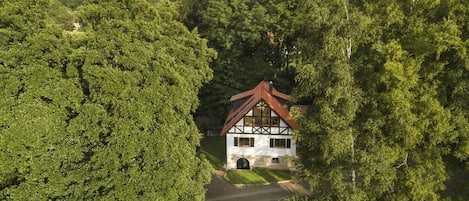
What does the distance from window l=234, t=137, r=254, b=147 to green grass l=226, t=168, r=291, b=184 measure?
6.31 ft

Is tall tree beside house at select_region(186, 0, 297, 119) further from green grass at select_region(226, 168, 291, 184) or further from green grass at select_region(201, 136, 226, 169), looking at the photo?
green grass at select_region(226, 168, 291, 184)

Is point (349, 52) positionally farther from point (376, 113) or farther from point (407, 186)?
point (407, 186)

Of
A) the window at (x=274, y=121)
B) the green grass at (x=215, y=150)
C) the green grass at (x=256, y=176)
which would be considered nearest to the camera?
the green grass at (x=256, y=176)

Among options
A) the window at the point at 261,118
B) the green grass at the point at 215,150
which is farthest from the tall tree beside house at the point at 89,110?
the green grass at the point at 215,150

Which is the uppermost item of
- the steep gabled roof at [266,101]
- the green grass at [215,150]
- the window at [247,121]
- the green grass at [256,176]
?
the steep gabled roof at [266,101]

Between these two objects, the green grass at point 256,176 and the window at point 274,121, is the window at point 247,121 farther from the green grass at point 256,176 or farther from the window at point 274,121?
the green grass at point 256,176

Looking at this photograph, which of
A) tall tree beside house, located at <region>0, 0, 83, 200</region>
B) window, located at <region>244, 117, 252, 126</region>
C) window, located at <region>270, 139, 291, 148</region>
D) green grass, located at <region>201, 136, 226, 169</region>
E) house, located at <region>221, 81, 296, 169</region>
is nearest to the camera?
tall tree beside house, located at <region>0, 0, 83, 200</region>

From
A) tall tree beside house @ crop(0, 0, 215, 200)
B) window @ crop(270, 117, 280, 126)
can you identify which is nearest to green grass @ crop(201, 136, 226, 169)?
window @ crop(270, 117, 280, 126)

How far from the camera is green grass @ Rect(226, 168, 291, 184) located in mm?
23797

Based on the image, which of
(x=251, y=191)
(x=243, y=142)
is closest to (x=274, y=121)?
(x=243, y=142)

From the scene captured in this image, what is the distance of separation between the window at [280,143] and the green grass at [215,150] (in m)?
4.35

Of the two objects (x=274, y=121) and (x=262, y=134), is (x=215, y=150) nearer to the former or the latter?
(x=262, y=134)

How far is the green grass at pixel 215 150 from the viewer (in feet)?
87.8

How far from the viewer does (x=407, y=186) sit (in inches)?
579
